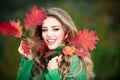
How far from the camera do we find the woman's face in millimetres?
1773

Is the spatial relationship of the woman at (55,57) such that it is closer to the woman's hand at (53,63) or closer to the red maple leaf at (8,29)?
the woman's hand at (53,63)

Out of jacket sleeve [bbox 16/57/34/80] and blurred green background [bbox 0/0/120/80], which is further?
blurred green background [bbox 0/0/120/80]

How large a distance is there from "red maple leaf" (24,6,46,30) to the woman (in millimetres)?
29

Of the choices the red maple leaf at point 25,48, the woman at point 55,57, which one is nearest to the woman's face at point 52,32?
the woman at point 55,57

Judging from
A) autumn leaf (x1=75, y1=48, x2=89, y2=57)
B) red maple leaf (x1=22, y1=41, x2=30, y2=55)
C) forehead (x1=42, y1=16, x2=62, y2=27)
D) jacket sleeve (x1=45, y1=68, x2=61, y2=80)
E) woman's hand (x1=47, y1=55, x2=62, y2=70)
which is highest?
forehead (x1=42, y1=16, x2=62, y2=27)

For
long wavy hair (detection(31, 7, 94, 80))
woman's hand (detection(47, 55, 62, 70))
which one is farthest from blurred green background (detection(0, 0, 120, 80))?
woman's hand (detection(47, 55, 62, 70))

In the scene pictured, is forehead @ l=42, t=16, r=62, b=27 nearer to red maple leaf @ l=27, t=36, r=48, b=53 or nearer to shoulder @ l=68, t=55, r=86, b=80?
red maple leaf @ l=27, t=36, r=48, b=53

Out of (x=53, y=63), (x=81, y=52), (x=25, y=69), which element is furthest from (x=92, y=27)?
(x=25, y=69)

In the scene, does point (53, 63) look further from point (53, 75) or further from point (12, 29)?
point (12, 29)

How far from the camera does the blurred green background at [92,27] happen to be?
1921 mm

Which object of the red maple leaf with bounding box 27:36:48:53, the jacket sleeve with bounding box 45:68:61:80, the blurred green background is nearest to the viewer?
the jacket sleeve with bounding box 45:68:61:80

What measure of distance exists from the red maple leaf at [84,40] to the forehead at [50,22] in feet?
0.38

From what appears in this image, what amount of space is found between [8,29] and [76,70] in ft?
1.35

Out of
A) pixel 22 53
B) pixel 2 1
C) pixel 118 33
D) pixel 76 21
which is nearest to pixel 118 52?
pixel 118 33
